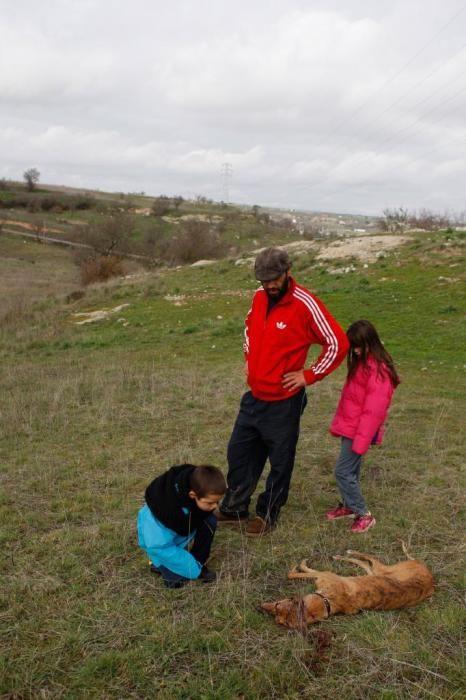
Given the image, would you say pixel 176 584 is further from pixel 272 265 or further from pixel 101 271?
pixel 101 271

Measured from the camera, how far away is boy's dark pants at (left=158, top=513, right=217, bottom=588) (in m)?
3.48

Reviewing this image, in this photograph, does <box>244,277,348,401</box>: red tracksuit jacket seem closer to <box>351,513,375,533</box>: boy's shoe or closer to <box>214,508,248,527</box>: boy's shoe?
<box>214,508,248,527</box>: boy's shoe

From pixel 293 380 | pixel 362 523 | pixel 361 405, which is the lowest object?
pixel 362 523

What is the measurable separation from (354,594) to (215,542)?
3.95 feet

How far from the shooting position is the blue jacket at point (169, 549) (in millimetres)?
3422

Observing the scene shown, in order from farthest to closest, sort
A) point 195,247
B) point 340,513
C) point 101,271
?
point 195,247 < point 101,271 < point 340,513

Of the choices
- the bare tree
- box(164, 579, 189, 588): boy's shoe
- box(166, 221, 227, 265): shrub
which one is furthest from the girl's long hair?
the bare tree

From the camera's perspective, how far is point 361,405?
419 centimetres

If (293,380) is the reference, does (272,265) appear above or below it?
above

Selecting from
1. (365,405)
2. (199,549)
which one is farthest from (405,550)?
(199,549)

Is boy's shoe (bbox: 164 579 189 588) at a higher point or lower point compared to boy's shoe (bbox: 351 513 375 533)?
lower

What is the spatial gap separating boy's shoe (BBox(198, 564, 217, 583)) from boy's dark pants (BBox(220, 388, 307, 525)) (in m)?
0.74

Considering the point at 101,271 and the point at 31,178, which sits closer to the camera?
the point at 101,271

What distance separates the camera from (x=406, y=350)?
1053 cm
